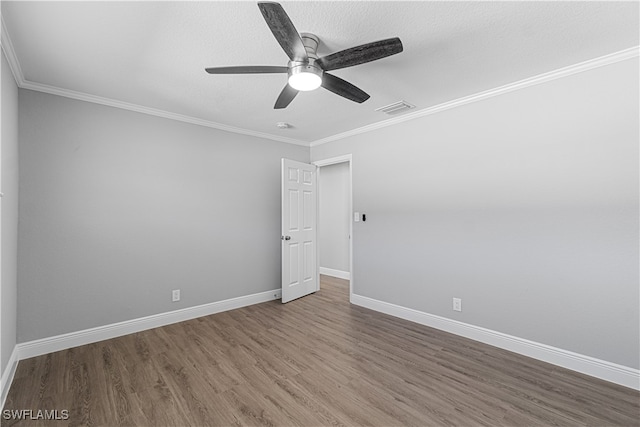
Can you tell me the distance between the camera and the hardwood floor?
188cm

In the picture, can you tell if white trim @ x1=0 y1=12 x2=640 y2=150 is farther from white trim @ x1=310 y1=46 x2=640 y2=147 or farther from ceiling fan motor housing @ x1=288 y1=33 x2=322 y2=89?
ceiling fan motor housing @ x1=288 y1=33 x2=322 y2=89

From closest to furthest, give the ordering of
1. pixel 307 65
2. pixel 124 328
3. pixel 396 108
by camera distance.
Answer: pixel 307 65 < pixel 124 328 < pixel 396 108

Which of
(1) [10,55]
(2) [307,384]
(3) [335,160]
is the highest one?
(1) [10,55]

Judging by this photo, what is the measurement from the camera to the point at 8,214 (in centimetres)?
Answer: 222

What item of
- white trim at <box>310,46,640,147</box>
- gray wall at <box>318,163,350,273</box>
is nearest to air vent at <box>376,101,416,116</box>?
white trim at <box>310,46,640,147</box>

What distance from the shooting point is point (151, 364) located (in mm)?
2518

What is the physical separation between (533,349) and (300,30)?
321 cm

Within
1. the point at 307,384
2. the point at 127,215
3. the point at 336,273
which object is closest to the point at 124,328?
the point at 127,215

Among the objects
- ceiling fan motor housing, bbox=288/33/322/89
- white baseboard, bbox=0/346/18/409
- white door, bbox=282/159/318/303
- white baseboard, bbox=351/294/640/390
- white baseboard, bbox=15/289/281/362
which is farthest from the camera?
white door, bbox=282/159/318/303

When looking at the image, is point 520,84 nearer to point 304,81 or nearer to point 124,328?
point 304,81

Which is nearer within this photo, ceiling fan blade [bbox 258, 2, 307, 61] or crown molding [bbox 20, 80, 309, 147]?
ceiling fan blade [bbox 258, 2, 307, 61]

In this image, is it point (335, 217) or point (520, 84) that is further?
point (335, 217)

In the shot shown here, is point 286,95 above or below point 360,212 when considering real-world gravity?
above

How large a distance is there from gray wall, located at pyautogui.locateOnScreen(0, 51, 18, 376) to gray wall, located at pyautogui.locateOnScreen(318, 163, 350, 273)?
451cm
